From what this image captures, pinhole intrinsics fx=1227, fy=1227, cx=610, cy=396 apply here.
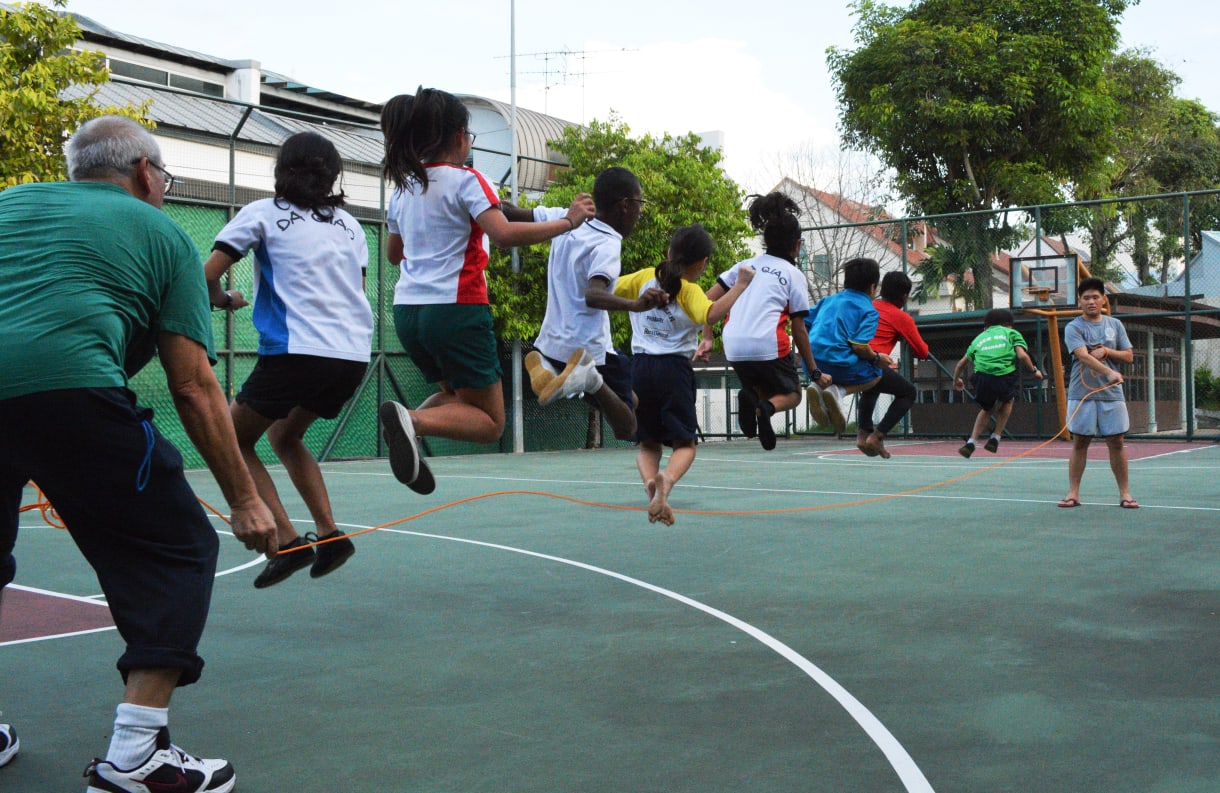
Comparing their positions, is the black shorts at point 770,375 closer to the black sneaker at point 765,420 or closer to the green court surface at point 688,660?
the black sneaker at point 765,420

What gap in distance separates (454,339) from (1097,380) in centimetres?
680

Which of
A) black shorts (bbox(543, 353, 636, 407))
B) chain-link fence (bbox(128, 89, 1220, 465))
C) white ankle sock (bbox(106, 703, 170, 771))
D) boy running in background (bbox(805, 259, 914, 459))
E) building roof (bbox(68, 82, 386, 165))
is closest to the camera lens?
white ankle sock (bbox(106, 703, 170, 771))

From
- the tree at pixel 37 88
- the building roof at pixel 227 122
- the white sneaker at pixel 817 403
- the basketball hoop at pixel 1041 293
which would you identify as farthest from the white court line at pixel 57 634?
the basketball hoop at pixel 1041 293

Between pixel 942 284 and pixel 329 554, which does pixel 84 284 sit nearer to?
pixel 329 554

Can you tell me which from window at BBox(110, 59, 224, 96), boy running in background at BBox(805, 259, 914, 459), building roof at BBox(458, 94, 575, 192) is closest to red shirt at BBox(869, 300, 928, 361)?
boy running in background at BBox(805, 259, 914, 459)

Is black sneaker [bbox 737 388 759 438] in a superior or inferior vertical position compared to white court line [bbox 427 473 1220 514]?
superior

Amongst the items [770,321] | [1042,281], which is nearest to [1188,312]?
[1042,281]

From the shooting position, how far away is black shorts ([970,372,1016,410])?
13.3 m

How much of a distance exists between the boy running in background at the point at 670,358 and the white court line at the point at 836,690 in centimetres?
61

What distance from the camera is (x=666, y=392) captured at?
741 cm

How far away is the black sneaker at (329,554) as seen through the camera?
5.31 metres

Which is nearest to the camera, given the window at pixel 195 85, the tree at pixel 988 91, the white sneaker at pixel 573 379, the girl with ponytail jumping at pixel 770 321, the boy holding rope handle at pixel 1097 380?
the white sneaker at pixel 573 379

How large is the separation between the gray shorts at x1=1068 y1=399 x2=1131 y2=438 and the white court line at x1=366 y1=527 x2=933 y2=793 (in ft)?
15.7

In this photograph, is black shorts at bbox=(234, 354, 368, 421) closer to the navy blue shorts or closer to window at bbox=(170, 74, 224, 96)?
the navy blue shorts
